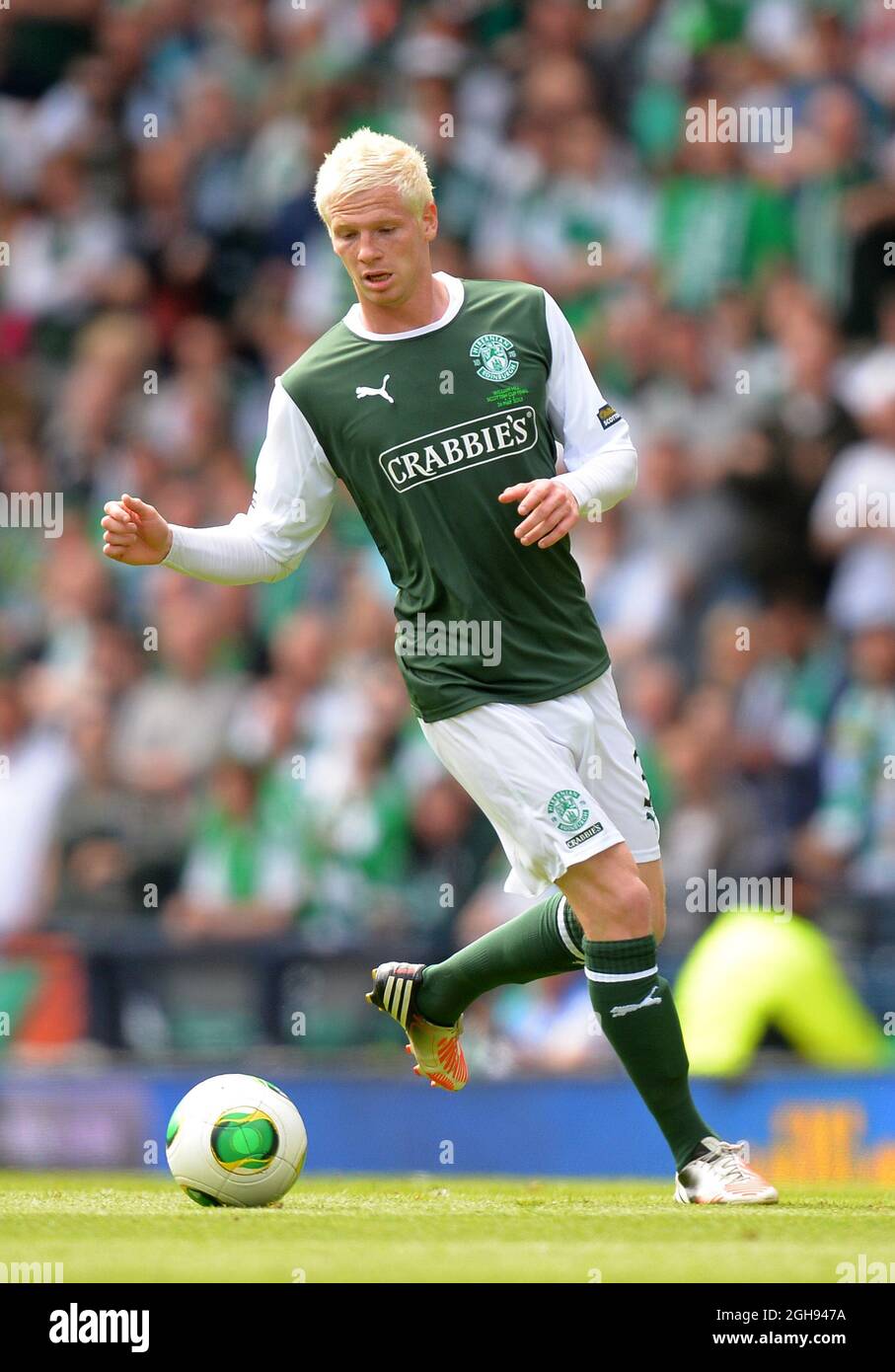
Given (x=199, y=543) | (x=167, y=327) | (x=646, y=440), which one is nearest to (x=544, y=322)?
(x=199, y=543)

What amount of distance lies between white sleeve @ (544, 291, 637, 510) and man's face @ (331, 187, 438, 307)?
1.34ft

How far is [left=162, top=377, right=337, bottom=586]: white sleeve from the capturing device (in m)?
5.76

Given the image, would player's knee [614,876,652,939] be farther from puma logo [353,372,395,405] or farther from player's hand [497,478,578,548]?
puma logo [353,372,395,405]

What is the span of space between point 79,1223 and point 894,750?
5.18 m

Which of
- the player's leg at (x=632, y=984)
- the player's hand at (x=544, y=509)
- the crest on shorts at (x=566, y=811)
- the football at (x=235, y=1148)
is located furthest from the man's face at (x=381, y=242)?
the football at (x=235, y=1148)

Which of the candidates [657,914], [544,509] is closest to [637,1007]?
[657,914]

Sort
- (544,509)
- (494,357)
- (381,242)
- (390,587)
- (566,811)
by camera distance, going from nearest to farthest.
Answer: (544,509), (566,811), (381,242), (494,357), (390,587)

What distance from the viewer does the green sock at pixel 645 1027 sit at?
5.49 meters

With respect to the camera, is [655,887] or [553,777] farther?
[655,887]

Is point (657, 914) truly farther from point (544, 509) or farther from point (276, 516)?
point (276, 516)

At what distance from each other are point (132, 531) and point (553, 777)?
1.24 metres

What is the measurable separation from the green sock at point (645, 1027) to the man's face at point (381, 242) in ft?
5.82

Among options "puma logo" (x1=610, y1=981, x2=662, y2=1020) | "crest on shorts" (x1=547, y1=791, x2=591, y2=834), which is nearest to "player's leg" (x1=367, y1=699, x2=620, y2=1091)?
"crest on shorts" (x1=547, y1=791, x2=591, y2=834)

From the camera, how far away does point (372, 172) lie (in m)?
5.48
